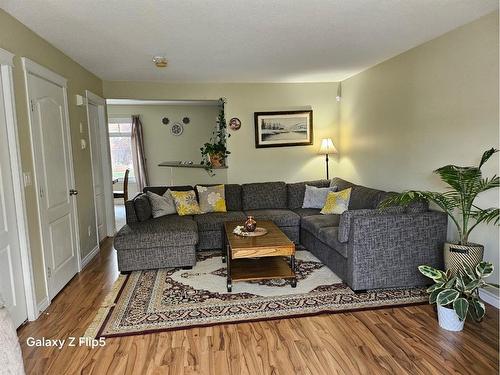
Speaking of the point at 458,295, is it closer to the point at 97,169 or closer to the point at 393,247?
the point at 393,247

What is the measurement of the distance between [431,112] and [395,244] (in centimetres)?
145

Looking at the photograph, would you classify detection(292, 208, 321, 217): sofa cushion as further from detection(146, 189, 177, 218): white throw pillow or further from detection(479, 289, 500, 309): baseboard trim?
detection(479, 289, 500, 309): baseboard trim

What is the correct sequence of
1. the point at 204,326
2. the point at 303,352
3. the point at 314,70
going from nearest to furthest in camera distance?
1. the point at 303,352
2. the point at 204,326
3. the point at 314,70

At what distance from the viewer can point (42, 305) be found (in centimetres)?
295

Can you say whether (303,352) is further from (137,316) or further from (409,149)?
(409,149)

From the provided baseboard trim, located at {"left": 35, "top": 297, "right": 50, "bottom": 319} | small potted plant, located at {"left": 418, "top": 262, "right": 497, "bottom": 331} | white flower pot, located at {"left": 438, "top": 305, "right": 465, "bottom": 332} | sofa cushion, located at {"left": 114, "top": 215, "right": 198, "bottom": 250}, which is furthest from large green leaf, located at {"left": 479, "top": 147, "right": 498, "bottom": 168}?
baseboard trim, located at {"left": 35, "top": 297, "right": 50, "bottom": 319}

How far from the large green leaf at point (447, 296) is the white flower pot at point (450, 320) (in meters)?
0.11

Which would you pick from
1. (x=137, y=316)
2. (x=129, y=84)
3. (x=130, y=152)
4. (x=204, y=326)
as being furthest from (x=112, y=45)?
(x=130, y=152)

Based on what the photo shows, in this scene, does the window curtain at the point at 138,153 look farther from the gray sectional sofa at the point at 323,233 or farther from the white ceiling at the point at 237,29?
the white ceiling at the point at 237,29

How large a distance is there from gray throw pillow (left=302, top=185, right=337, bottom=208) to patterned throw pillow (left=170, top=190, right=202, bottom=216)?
1.53 meters

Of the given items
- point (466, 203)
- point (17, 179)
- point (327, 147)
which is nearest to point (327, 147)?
point (327, 147)

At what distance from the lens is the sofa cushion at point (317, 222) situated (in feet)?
12.8

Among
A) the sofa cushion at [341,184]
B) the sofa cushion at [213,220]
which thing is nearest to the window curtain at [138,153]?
the sofa cushion at [213,220]

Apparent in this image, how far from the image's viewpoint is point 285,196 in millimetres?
5176
